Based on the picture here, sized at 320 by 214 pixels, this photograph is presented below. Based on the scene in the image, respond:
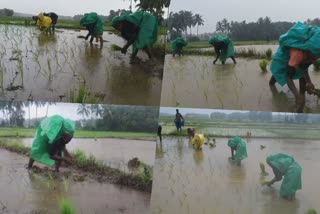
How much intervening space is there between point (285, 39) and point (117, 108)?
80 centimetres

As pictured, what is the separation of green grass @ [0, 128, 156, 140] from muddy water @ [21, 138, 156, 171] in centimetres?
2

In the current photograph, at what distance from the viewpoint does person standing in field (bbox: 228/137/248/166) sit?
253 centimetres

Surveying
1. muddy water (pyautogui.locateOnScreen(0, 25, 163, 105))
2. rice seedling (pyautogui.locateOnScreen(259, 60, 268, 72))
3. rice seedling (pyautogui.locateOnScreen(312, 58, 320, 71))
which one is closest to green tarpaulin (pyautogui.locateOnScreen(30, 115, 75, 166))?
muddy water (pyautogui.locateOnScreen(0, 25, 163, 105))

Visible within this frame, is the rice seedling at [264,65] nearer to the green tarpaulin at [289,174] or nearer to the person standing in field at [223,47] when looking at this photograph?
the person standing in field at [223,47]

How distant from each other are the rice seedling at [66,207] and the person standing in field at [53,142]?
0.15 m

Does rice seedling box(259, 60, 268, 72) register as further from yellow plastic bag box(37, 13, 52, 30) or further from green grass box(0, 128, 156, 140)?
yellow plastic bag box(37, 13, 52, 30)

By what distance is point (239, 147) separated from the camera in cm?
253

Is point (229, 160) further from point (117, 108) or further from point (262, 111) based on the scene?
point (117, 108)

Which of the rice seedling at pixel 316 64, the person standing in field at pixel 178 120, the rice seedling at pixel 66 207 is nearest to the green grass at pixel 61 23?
the person standing in field at pixel 178 120

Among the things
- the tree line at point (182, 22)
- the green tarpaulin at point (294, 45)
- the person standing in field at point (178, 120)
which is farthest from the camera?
the person standing in field at point (178, 120)

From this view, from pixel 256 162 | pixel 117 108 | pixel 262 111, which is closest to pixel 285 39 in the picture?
pixel 262 111

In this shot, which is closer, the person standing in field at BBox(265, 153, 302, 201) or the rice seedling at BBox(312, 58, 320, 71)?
the rice seedling at BBox(312, 58, 320, 71)

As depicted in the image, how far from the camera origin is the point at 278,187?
2.48 meters

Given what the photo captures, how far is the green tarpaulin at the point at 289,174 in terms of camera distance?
2.47 m
